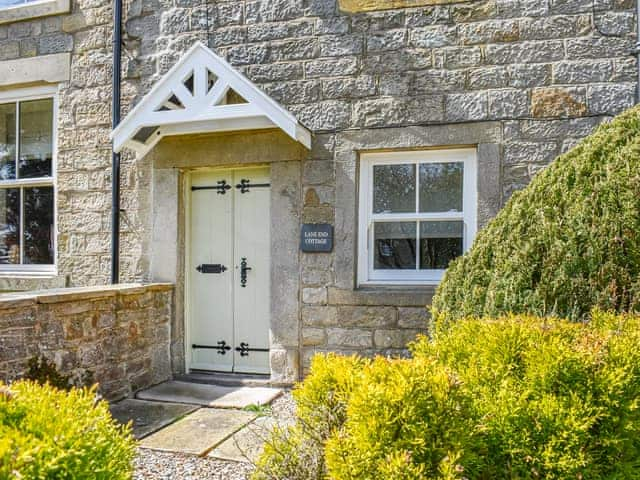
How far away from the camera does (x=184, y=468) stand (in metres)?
3.14

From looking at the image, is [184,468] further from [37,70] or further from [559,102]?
[37,70]

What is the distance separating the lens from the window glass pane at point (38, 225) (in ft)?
18.7

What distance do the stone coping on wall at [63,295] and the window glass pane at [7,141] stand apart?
2326 mm

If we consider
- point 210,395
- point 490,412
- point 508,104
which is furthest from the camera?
point 210,395

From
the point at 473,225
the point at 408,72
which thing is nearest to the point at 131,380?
the point at 473,225

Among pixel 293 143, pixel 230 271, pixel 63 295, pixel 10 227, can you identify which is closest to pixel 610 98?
pixel 293 143

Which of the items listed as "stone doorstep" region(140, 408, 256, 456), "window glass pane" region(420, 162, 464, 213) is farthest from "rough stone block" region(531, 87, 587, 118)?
"stone doorstep" region(140, 408, 256, 456)

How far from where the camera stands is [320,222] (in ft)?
15.8

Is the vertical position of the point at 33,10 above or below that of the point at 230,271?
above

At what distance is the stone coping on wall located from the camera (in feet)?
11.8

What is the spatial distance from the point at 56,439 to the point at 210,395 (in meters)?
3.29

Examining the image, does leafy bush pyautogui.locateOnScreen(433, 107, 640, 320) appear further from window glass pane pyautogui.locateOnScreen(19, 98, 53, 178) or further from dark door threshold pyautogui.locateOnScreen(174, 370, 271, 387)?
window glass pane pyautogui.locateOnScreen(19, 98, 53, 178)

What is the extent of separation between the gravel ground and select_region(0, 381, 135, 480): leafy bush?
1538 millimetres

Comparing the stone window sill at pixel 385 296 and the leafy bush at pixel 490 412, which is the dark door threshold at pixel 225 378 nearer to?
the stone window sill at pixel 385 296
